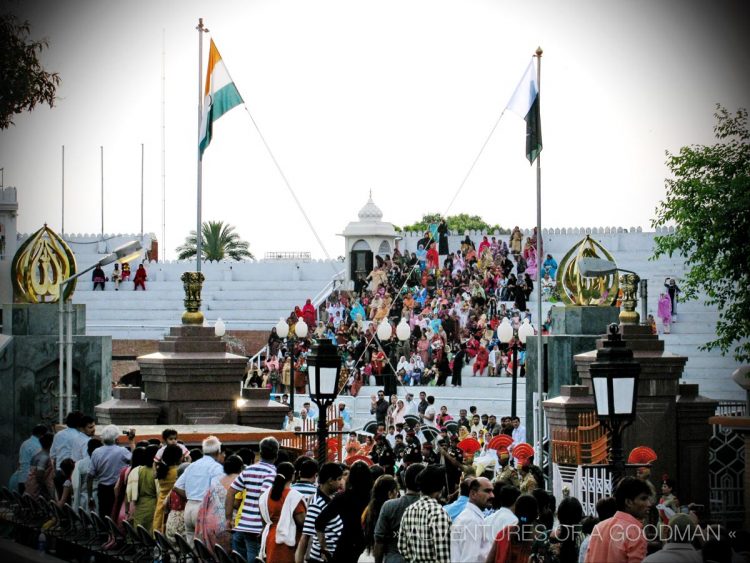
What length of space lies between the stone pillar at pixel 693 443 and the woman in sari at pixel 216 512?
25.1 ft

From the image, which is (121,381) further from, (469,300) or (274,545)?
(274,545)

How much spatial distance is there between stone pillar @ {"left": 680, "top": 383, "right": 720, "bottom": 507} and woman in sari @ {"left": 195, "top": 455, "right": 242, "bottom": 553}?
7.65 metres

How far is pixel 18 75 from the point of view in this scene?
82.3 feet

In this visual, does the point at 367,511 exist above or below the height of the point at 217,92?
below

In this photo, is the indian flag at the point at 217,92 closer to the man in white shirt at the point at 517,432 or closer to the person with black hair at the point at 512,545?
the man in white shirt at the point at 517,432

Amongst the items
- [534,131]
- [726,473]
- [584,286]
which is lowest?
[726,473]

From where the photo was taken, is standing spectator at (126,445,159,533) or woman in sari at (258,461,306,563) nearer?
woman in sari at (258,461,306,563)

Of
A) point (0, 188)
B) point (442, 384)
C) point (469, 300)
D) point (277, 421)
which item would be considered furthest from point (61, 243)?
point (0, 188)

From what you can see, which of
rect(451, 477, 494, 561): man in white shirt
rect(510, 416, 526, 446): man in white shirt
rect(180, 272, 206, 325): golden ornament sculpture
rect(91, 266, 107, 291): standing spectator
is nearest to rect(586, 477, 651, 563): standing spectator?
rect(451, 477, 494, 561): man in white shirt

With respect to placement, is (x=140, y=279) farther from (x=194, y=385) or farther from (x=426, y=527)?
(x=426, y=527)

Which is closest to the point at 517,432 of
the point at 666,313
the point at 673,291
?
the point at 666,313

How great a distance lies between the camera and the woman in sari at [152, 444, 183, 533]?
46.2 ft

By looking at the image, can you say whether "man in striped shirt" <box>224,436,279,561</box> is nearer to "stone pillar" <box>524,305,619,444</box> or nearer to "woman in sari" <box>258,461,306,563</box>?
"woman in sari" <box>258,461,306,563</box>

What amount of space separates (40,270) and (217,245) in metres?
47.5
